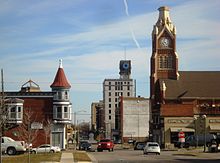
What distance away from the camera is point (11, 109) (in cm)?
7900

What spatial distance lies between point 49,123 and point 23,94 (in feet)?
22.9

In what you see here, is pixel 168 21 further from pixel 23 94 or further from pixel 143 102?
A: pixel 23 94

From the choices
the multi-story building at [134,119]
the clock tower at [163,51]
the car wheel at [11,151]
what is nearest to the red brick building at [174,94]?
the clock tower at [163,51]

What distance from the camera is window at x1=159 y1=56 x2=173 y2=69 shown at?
124 m

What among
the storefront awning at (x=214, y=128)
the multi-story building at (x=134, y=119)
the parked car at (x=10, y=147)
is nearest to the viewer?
the parked car at (x=10, y=147)

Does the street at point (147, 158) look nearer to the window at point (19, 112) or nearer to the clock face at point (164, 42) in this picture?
the window at point (19, 112)

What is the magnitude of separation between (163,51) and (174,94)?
14.6m

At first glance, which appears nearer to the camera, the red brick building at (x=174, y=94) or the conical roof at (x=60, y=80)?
the conical roof at (x=60, y=80)

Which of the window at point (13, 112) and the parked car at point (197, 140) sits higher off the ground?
the window at point (13, 112)

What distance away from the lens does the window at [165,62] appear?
406 ft

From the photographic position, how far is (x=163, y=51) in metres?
125

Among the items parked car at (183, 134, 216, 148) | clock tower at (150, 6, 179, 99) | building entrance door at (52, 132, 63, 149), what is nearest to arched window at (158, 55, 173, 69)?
clock tower at (150, 6, 179, 99)

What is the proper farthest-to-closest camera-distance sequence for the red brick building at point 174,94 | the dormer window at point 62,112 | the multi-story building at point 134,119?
the multi-story building at point 134,119 < the red brick building at point 174,94 < the dormer window at point 62,112

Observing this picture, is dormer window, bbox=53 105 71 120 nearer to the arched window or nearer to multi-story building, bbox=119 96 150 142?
the arched window
